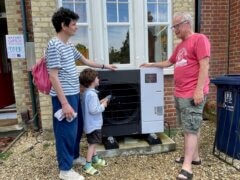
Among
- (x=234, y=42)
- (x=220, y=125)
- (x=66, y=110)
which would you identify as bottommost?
(x=220, y=125)

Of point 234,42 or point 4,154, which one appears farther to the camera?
point 234,42

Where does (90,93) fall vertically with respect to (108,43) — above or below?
below

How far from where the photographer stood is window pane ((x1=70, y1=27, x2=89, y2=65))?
3793mm

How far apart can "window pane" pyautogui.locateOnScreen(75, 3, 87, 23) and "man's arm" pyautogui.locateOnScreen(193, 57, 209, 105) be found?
214 cm

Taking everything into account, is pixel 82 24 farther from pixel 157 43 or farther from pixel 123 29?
pixel 157 43

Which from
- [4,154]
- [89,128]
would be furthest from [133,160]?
[4,154]

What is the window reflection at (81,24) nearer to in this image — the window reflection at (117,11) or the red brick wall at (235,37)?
the window reflection at (117,11)

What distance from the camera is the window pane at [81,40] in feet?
12.4

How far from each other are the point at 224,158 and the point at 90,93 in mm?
1854

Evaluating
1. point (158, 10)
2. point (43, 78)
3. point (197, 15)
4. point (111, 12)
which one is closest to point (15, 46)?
point (111, 12)

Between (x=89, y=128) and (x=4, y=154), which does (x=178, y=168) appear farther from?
(x=4, y=154)

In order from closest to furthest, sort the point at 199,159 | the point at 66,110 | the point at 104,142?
the point at 66,110, the point at 199,159, the point at 104,142

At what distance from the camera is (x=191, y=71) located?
8.16ft

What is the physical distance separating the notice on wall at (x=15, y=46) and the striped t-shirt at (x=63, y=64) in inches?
77.0
